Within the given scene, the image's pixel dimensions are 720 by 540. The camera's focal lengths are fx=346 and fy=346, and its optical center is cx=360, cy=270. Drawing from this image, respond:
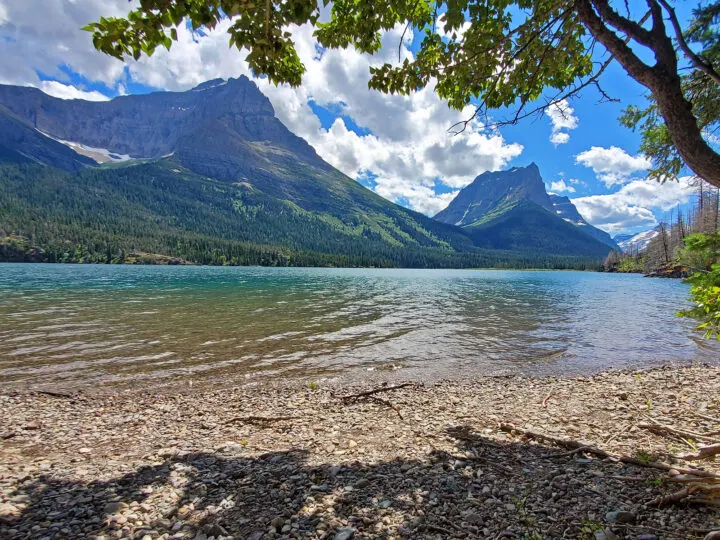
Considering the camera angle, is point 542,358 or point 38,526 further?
point 542,358

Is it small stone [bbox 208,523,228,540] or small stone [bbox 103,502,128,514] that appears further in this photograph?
small stone [bbox 103,502,128,514]

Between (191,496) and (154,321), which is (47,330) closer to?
(154,321)

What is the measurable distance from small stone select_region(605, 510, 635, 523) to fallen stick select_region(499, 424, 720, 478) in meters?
1.34

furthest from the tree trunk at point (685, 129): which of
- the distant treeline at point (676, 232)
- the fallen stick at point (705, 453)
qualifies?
the distant treeline at point (676, 232)

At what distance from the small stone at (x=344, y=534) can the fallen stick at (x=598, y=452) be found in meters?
4.94

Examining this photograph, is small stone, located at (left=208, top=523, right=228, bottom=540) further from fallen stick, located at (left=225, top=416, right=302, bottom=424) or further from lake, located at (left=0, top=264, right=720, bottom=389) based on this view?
lake, located at (left=0, top=264, right=720, bottom=389)

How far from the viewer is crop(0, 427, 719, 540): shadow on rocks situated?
4.54m

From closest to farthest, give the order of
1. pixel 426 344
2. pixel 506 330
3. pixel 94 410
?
pixel 94 410, pixel 426 344, pixel 506 330

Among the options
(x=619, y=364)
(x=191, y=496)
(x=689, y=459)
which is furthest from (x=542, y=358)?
(x=191, y=496)

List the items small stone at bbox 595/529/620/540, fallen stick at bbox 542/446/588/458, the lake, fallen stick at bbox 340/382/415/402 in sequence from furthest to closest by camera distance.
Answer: the lake, fallen stick at bbox 340/382/415/402, fallen stick at bbox 542/446/588/458, small stone at bbox 595/529/620/540

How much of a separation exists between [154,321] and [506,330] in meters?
29.5

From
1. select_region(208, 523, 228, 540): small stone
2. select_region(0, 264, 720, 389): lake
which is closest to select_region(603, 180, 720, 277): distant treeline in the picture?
select_region(0, 264, 720, 389): lake

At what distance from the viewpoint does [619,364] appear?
19.1m

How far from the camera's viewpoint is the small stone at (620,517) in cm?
454
